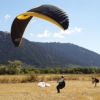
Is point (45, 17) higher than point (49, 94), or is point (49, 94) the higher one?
point (45, 17)

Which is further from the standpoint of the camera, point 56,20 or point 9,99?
point 9,99

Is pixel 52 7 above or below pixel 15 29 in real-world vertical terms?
above

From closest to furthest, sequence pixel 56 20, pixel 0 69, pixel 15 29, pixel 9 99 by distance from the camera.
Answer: pixel 56 20 < pixel 15 29 < pixel 9 99 < pixel 0 69

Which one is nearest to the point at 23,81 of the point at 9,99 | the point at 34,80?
the point at 34,80

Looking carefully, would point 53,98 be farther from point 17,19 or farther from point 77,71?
point 77,71

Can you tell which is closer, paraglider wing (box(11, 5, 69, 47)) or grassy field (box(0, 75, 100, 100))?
paraglider wing (box(11, 5, 69, 47))

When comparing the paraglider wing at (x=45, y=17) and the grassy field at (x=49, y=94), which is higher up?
the paraglider wing at (x=45, y=17)

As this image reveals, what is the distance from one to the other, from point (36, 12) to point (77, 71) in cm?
8690

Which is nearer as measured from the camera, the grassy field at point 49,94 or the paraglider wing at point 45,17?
the paraglider wing at point 45,17

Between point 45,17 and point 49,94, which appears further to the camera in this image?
point 49,94

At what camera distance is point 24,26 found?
53.1ft

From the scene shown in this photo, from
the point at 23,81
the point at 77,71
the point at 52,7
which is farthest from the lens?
the point at 77,71

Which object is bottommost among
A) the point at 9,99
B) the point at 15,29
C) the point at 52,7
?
the point at 9,99

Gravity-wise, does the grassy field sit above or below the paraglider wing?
below
